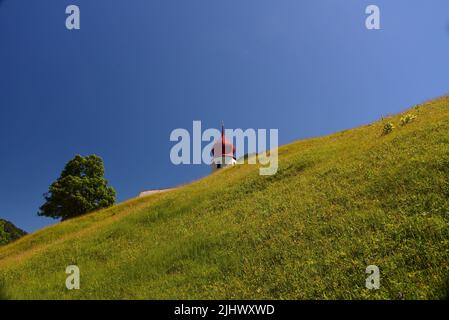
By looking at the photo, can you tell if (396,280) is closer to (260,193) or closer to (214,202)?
(260,193)

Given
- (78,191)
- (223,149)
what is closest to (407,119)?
(78,191)

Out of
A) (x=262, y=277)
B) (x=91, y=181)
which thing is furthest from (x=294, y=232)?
(x=91, y=181)

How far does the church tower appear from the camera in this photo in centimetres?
9462

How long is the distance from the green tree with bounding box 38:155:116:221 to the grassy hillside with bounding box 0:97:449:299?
42408 mm

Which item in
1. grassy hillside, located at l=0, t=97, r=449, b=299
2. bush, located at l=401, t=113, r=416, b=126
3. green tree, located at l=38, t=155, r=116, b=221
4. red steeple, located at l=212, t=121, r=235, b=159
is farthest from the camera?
red steeple, located at l=212, t=121, r=235, b=159

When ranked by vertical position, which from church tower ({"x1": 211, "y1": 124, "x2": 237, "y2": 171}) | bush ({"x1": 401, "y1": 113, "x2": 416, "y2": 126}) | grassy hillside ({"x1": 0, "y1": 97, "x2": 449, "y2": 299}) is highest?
church tower ({"x1": 211, "y1": 124, "x2": 237, "y2": 171})

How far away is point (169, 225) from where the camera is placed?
23609mm

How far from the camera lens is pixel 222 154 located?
9594 cm

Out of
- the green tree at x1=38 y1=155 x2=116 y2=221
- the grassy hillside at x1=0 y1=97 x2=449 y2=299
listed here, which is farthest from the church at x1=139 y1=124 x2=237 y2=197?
the grassy hillside at x1=0 y1=97 x2=449 y2=299

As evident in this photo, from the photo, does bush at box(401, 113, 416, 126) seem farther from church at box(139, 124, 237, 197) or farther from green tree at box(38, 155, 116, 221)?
church at box(139, 124, 237, 197)

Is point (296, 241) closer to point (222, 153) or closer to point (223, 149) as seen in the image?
point (222, 153)

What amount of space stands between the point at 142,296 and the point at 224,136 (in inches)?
3355

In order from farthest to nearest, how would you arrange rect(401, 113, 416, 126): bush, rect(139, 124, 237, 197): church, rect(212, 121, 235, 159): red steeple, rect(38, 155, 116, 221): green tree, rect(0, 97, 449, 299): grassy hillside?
rect(212, 121, 235, 159): red steeple → rect(139, 124, 237, 197): church → rect(38, 155, 116, 221): green tree → rect(401, 113, 416, 126): bush → rect(0, 97, 449, 299): grassy hillside

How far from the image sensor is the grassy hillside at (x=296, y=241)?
475 inches
